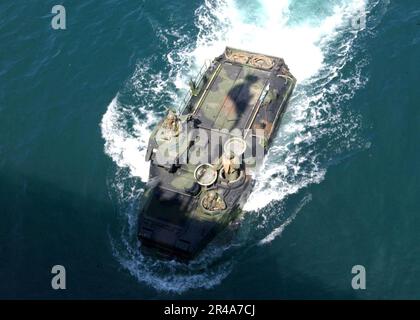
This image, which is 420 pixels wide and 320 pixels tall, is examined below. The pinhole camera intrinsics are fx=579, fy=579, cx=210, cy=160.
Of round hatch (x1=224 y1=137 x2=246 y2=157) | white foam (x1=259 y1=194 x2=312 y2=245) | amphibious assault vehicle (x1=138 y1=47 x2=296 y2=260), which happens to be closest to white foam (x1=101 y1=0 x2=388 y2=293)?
white foam (x1=259 y1=194 x2=312 y2=245)

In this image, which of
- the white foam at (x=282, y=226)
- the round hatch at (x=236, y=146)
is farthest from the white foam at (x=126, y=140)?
the white foam at (x=282, y=226)

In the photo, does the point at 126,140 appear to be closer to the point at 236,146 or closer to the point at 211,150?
the point at 211,150

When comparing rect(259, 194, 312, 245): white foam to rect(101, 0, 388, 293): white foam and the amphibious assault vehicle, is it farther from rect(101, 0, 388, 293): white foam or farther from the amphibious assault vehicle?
the amphibious assault vehicle

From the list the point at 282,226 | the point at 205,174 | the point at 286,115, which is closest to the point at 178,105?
the point at 286,115

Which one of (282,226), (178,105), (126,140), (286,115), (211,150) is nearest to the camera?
(282,226)

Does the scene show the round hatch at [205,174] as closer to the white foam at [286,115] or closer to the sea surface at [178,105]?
the white foam at [286,115]

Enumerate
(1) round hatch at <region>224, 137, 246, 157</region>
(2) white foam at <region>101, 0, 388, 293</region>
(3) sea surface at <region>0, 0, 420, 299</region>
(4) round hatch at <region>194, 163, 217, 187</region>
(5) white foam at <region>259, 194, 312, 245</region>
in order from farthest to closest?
(1) round hatch at <region>224, 137, 246, 157</region>
(4) round hatch at <region>194, 163, 217, 187</region>
(5) white foam at <region>259, 194, 312, 245</region>
(2) white foam at <region>101, 0, 388, 293</region>
(3) sea surface at <region>0, 0, 420, 299</region>
